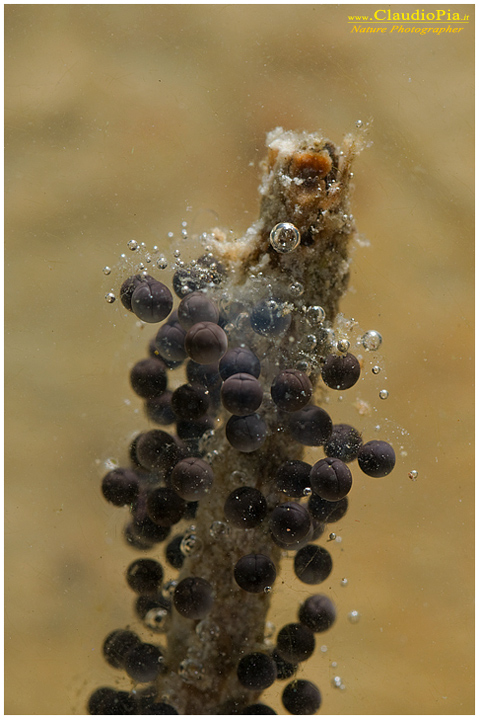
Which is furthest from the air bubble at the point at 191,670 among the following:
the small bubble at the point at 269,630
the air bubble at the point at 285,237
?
the air bubble at the point at 285,237

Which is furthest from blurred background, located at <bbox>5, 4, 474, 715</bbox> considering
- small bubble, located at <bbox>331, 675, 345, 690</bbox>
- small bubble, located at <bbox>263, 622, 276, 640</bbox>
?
small bubble, located at <bbox>263, 622, 276, 640</bbox>

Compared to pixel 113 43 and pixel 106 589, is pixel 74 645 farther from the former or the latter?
pixel 113 43

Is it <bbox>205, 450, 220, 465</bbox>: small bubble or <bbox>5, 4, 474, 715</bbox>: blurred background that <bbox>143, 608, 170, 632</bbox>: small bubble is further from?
<bbox>205, 450, 220, 465</bbox>: small bubble

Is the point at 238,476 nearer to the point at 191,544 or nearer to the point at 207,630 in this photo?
the point at 191,544

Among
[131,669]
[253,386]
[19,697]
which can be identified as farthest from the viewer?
[19,697]

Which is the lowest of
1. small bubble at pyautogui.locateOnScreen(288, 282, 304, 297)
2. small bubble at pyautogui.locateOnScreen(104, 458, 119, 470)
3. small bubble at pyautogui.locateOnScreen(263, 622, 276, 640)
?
small bubble at pyautogui.locateOnScreen(263, 622, 276, 640)

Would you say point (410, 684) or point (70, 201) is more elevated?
point (70, 201)

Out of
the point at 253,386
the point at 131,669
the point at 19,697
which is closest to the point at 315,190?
the point at 253,386

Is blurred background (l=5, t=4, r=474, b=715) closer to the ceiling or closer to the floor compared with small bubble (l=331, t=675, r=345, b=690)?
closer to the ceiling

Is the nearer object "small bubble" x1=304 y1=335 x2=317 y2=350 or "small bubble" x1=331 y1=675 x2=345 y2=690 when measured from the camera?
A: "small bubble" x1=304 y1=335 x2=317 y2=350
